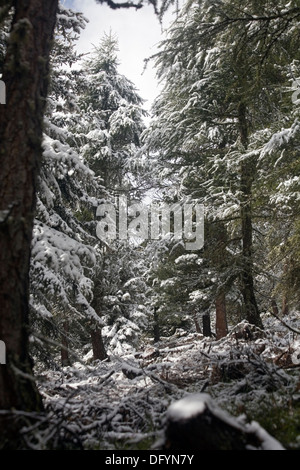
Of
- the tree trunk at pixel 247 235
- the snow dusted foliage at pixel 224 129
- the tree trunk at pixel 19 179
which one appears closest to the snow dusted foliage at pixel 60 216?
the snow dusted foliage at pixel 224 129

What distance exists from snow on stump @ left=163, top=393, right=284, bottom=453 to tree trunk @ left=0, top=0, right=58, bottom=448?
113cm

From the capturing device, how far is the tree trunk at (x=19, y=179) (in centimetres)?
229

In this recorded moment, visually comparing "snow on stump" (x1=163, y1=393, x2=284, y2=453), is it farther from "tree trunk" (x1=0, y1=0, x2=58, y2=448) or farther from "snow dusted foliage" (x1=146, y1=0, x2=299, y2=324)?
"snow dusted foliage" (x1=146, y1=0, x2=299, y2=324)

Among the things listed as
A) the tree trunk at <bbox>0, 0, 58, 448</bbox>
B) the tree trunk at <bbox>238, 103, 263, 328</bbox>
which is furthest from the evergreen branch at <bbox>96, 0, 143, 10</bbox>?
the tree trunk at <bbox>238, 103, 263, 328</bbox>

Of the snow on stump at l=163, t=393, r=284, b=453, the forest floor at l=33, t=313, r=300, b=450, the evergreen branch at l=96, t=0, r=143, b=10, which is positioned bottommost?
the forest floor at l=33, t=313, r=300, b=450

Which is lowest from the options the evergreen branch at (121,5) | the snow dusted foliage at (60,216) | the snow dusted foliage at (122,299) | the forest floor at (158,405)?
the snow dusted foliage at (122,299)

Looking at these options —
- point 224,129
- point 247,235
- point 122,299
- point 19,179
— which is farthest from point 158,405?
point 122,299

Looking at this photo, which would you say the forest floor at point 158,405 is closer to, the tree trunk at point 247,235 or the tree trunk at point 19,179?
the tree trunk at point 19,179

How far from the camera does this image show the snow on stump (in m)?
1.79

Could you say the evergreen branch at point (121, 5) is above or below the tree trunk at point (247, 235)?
above

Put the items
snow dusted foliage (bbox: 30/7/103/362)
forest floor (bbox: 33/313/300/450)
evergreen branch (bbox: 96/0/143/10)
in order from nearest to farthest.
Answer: forest floor (bbox: 33/313/300/450), evergreen branch (bbox: 96/0/143/10), snow dusted foliage (bbox: 30/7/103/362)

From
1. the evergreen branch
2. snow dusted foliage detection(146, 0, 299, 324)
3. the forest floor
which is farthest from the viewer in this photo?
snow dusted foliage detection(146, 0, 299, 324)

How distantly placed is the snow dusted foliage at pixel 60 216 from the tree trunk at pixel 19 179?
2.68m

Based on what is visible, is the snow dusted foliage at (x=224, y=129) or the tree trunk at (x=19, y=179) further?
the snow dusted foliage at (x=224, y=129)
